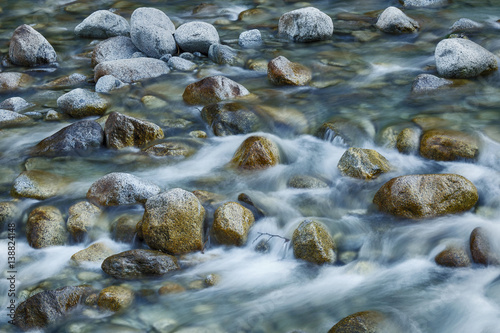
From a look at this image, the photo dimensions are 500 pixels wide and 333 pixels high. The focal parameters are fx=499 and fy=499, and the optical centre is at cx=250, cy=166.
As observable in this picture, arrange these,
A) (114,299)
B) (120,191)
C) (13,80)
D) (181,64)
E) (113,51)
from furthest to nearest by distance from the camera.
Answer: (113,51) → (181,64) → (13,80) → (120,191) → (114,299)

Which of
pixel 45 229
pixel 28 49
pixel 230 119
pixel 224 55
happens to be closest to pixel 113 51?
pixel 28 49

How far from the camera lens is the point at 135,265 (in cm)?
419

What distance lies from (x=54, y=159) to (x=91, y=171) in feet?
1.90

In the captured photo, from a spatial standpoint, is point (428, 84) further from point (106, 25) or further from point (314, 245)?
point (106, 25)

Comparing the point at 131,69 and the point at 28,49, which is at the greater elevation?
the point at 28,49

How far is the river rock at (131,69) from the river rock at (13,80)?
51.6 inches

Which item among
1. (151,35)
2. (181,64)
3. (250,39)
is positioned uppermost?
(151,35)

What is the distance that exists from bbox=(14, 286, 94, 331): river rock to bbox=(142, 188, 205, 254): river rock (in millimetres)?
875

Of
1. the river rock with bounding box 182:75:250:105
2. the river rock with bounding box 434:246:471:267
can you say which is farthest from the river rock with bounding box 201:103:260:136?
the river rock with bounding box 434:246:471:267

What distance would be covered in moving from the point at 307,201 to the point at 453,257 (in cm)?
156

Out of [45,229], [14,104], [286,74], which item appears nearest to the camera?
[45,229]

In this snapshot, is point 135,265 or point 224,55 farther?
point 224,55

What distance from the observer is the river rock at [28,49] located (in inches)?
370

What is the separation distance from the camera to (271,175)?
559cm
